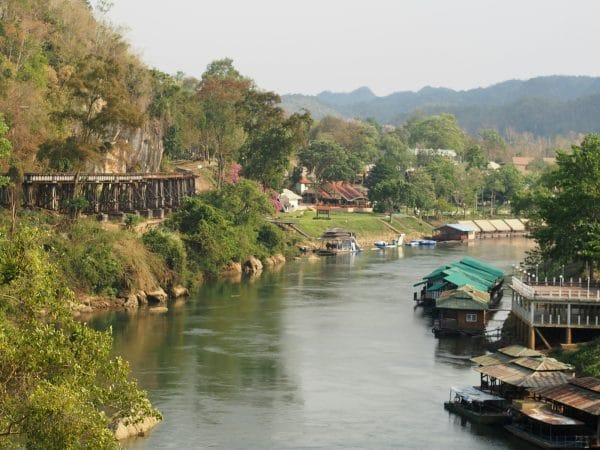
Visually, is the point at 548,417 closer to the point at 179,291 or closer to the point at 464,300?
the point at 464,300

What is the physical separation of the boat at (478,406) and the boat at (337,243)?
61.1 meters

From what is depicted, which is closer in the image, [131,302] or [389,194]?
[131,302]

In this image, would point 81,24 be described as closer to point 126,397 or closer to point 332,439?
point 332,439

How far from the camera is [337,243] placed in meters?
108

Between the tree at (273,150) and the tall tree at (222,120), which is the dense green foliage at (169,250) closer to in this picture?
the tall tree at (222,120)

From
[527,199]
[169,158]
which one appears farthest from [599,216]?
[169,158]

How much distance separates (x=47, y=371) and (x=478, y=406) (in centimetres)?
2111

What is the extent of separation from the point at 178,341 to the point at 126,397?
97.8 ft

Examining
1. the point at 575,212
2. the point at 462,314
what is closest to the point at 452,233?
the point at 462,314

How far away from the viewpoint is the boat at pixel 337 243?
348 ft

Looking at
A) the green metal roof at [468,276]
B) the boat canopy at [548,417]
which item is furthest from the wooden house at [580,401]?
the green metal roof at [468,276]

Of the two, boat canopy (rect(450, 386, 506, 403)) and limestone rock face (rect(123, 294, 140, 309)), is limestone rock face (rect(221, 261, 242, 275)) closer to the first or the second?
limestone rock face (rect(123, 294, 140, 309))

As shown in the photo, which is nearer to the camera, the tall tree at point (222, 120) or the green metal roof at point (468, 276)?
the green metal roof at point (468, 276)

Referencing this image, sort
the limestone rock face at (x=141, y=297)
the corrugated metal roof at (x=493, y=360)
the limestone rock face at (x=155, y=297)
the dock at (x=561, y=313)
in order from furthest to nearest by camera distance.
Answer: the limestone rock face at (x=155, y=297) < the limestone rock face at (x=141, y=297) < the dock at (x=561, y=313) < the corrugated metal roof at (x=493, y=360)
